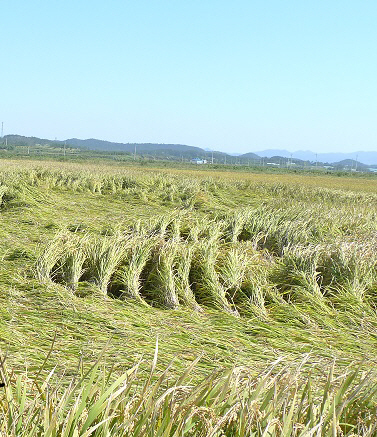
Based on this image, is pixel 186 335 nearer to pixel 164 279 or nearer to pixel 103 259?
pixel 164 279

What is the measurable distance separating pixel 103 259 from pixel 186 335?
165 cm

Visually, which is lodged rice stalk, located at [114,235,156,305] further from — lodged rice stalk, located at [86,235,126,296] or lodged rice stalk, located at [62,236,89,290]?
lodged rice stalk, located at [62,236,89,290]

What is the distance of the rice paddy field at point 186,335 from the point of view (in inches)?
73.5

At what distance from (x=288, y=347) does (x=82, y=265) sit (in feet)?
8.07

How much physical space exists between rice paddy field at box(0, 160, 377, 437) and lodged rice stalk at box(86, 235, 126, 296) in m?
0.02

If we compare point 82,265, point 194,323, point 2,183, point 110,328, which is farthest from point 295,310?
point 2,183

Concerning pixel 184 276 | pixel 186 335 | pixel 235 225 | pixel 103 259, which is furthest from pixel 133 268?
pixel 235 225

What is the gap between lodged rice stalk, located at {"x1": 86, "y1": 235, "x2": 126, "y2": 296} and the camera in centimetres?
484

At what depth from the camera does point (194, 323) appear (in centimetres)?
402

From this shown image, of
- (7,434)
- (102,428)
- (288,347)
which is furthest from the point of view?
(288,347)

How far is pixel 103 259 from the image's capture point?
5.08m

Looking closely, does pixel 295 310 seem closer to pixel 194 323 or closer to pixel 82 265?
pixel 194 323

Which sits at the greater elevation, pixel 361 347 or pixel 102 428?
pixel 102 428

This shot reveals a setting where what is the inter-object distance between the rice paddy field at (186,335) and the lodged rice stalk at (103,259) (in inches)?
0.7
